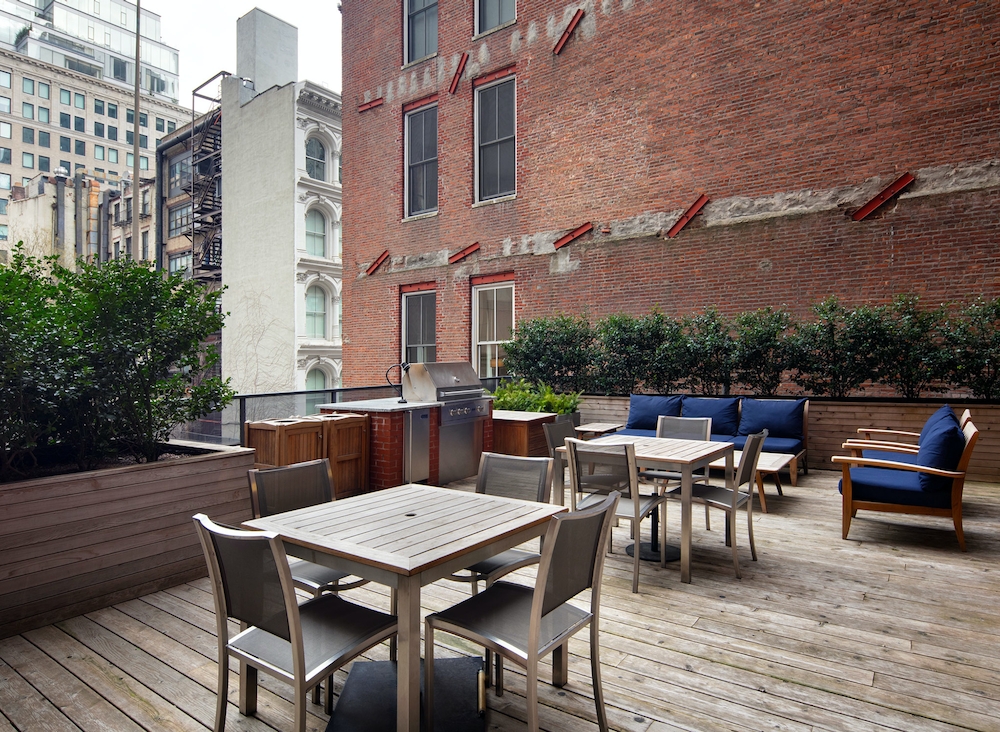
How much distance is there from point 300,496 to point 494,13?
36.2 ft

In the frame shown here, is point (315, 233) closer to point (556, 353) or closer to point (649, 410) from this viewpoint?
point (556, 353)

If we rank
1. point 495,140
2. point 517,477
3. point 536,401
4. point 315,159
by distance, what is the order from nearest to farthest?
point 517,477
point 536,401
point 495,140
point 315,159

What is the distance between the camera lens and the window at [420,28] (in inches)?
475

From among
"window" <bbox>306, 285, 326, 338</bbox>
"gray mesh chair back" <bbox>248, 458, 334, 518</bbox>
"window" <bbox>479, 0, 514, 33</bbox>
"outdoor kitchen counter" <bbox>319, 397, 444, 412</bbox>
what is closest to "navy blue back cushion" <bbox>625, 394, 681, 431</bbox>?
"outdoor kitchen counter" <bbox>319, 397, 444, 412</bbox>

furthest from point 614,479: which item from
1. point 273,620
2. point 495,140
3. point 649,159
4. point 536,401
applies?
point 495,140

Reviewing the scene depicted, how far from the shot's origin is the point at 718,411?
23.7 ft

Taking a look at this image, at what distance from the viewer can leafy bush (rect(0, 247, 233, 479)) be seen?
3.26m

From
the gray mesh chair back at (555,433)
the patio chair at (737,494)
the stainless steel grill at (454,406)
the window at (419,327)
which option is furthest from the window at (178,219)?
the patio chair at (737,494)

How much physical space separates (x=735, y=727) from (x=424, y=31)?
43.0ft

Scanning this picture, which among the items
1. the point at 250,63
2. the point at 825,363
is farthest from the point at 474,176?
the point at 250,63

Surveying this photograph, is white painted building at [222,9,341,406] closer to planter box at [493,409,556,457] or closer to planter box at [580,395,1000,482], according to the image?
planter box at [493,409,556,457]

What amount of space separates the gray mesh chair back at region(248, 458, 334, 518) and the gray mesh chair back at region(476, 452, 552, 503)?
0.80 meters

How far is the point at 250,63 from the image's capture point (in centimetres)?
1961

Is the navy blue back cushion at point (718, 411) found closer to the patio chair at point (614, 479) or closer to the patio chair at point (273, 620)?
the patio chair at point (614, 479)
